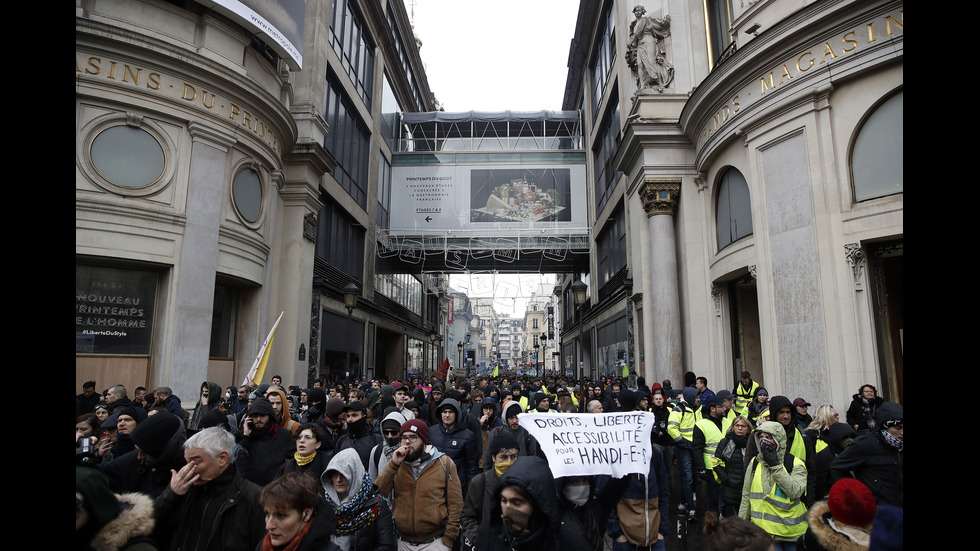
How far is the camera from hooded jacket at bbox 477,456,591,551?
3035 millimetres

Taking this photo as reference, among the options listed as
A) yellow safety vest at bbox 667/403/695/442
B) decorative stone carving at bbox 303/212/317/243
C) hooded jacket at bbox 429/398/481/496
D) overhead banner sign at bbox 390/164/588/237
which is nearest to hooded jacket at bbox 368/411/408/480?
hooded jacket at bbox 429/398/481/496

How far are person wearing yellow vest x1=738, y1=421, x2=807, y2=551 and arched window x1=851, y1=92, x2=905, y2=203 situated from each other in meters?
8.54

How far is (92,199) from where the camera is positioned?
12.5 meters

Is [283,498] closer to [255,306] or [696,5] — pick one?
[255,306]

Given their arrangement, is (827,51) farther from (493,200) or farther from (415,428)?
(493,200)

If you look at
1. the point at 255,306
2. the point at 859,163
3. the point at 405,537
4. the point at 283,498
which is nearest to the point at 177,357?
the point at 255,306

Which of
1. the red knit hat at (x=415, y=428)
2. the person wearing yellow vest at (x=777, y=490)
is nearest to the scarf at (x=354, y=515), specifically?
the red knit hat at (x=415, y=428)

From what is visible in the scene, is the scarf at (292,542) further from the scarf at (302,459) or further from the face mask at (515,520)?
the scarf at (302,459)

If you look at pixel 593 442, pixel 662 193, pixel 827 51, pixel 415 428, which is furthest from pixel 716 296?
pixel 415 428

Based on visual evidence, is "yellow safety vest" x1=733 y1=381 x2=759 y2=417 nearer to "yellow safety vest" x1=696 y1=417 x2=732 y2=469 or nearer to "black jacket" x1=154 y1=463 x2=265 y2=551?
"yellow safety vest" x1=696 y1=417 x2=732 y2=469

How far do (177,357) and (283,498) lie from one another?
41.2 ft

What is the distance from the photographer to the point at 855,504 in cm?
302

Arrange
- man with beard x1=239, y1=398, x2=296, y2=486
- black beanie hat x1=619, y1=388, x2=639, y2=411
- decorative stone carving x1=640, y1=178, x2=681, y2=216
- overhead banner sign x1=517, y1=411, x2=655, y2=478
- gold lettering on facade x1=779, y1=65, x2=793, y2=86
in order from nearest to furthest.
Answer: overhead banner sign x1=517, y1=411, x2=655, y2=478
man with beard x1=239, y1=398, x2=296, y2=486
black beanie hat x1=619, y1=388, x2=639, y2=411
gold lettering on facade x1=779, y1=65, x2=793, y2=86
decorative stone carving x1=640, y1=178, x2=681, y2=216

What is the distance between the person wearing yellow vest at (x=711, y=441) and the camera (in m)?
7.58
